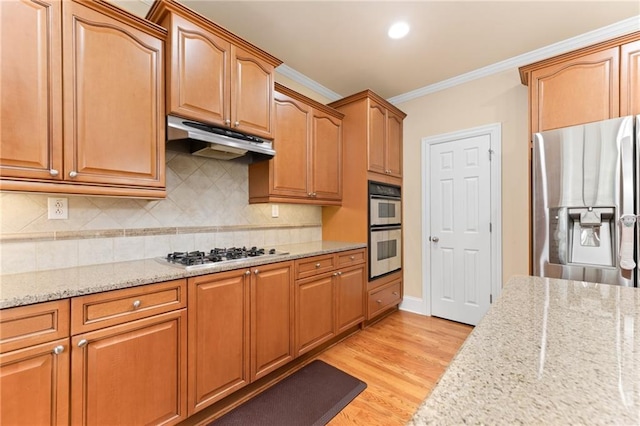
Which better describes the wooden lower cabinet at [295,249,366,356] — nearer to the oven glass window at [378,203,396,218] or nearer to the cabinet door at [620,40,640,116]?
the oven glass window at [378,203,396,218]

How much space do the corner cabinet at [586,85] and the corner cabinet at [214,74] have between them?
2155 millimetres

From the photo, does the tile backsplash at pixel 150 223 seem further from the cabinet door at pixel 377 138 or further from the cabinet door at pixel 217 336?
the cabinet door at pixel 377 138

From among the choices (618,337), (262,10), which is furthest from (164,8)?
(618,337)

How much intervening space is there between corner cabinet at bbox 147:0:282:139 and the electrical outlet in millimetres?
805

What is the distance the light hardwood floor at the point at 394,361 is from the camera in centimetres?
177

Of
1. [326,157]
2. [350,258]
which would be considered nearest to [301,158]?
[326,157]

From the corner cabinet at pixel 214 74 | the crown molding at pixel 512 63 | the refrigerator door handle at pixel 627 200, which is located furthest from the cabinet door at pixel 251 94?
the refrigerator door handle at pixel 627 200

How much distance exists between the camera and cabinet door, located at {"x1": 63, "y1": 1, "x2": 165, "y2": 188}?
1.37 meters

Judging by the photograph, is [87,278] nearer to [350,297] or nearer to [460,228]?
[350,297]

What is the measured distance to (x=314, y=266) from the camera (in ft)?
7.58

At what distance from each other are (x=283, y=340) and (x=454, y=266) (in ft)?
7.07

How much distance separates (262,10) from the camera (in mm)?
2096

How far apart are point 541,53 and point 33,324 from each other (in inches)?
160

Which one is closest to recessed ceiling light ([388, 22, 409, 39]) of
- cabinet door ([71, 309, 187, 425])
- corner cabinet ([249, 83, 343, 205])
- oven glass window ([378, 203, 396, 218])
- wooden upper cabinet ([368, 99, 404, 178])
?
wooden upper cabinet ([368, 99, 404, 178])
